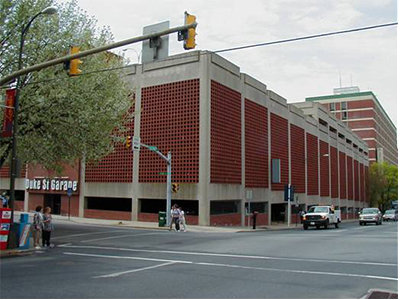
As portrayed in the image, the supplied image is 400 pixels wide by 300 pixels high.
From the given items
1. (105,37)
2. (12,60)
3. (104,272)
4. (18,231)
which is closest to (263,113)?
(105,37)

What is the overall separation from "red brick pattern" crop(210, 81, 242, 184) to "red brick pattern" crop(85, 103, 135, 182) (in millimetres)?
8248

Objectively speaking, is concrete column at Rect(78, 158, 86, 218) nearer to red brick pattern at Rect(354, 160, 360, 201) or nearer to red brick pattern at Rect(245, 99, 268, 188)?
Answer: red brick pattern at Rect(245, 99, 268, 188)

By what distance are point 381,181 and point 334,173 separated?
29237 millimetres

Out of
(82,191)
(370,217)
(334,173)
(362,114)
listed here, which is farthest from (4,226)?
(362,114)

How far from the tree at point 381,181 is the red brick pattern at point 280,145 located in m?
52.5

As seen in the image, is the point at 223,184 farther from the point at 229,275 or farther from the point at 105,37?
the point at 229,275

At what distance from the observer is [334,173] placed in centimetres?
7000

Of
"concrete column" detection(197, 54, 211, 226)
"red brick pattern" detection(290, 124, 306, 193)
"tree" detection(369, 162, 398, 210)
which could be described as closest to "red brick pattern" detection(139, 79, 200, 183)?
"concrete column" detection(197, 54, 211, 226)

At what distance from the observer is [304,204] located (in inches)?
2149

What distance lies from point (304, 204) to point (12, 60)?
43751mm

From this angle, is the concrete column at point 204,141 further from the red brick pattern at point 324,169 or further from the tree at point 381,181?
the tree at point 381,181

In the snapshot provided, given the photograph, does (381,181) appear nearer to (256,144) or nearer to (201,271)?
(256,144)

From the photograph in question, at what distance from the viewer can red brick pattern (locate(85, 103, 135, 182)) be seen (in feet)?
124

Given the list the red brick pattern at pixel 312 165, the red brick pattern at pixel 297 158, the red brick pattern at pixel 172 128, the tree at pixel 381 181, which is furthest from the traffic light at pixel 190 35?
the tree at pixel 381 181
